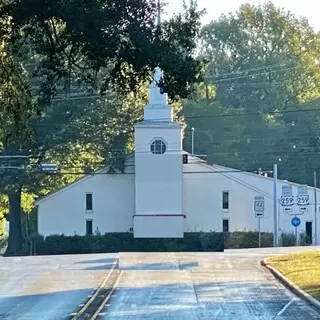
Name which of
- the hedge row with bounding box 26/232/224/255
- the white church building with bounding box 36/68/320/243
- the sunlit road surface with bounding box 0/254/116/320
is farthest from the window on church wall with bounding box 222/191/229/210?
the sunlit road surface with bounding box 0/254/116/320

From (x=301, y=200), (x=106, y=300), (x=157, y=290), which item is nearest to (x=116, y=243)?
(x=301, y=200)

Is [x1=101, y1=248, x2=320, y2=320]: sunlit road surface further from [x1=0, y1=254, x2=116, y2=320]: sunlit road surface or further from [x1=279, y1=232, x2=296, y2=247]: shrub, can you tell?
[x1=279, y1=232, x2=296, y2=247]: shrub

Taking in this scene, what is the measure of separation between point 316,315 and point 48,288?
1187cm

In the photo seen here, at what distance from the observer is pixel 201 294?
29016 millimetres

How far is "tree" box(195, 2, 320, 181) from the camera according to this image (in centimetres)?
9331

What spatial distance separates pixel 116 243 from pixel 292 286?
43585 millimetres

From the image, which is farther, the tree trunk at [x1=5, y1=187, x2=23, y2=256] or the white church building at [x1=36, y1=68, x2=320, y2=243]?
the white church building at [x1=36, y1=68, x2=320, y2=243]

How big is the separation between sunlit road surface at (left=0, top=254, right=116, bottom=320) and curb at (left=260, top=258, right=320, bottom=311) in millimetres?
5964

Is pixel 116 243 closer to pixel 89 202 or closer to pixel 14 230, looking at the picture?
pixel 89 202

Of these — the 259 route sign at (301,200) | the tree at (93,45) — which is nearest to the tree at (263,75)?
the 259 route sign at (301,200)

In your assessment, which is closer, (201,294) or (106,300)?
(106,300)

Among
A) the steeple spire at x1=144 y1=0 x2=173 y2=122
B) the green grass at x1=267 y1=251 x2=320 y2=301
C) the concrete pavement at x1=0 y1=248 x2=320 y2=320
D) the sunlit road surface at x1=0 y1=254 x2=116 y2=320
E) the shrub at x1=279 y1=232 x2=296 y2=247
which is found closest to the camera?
the concrete pavement at x1=0 y1=248 x2=320 y2=320

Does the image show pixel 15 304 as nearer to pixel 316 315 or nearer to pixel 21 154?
pixel 316 315

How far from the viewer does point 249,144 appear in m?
93.6
